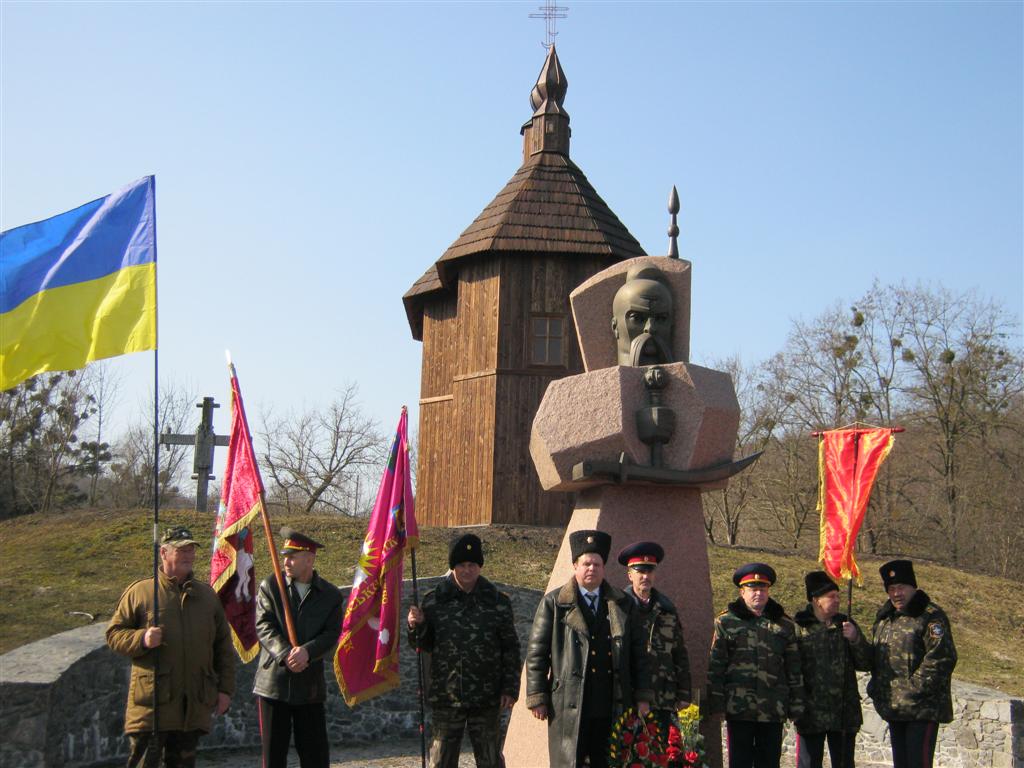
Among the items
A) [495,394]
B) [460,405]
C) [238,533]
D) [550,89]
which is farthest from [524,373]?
[238,533]

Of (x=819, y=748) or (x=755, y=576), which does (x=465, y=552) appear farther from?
(x=819, y=748)

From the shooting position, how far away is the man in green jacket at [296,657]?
597 cm

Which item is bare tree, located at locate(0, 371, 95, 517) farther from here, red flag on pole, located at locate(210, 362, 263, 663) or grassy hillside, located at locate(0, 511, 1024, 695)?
red flag on pole, located at locate(210, 362, 263, 663)

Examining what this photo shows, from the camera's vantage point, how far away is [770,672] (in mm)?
6125

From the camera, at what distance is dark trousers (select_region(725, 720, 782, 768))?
616cm

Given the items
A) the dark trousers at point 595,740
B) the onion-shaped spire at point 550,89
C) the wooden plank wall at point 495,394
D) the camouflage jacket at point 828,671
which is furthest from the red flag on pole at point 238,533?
the onion-shaped spire at point 550,89

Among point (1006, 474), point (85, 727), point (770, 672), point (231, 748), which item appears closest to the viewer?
point (770, 672)

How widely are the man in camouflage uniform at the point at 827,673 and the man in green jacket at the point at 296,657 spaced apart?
9.74ft

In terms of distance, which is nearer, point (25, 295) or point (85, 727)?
point (25, 295)

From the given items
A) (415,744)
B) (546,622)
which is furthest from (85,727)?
(546,622)

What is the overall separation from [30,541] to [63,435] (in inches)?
537

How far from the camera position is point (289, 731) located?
6.15 metres

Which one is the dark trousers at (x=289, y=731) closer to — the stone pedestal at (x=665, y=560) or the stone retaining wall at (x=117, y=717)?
the stone pedestal at (x=665, y=560)

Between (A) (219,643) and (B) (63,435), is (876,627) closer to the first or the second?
(A) (219,643)
